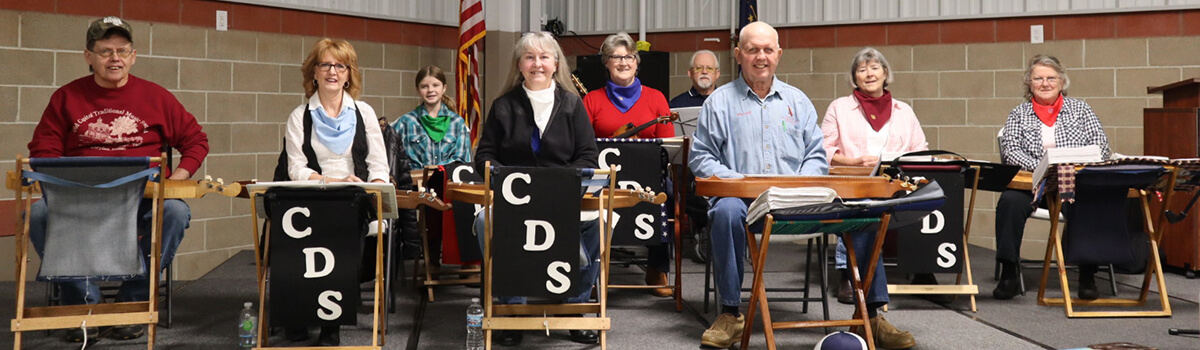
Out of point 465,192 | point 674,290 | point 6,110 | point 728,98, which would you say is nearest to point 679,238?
point 674,290

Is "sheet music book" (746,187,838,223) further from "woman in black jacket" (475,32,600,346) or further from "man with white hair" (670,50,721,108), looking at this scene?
"man with white hair" (670,50,721,108)

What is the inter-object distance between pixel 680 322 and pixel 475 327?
955 millimetres

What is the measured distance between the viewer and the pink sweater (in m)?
4.86

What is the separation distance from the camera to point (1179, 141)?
508 cm

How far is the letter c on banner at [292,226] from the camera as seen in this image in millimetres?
3146

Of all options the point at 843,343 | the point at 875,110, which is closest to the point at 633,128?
the point at 875,110

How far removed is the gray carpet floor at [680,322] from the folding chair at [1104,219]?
0.45ft

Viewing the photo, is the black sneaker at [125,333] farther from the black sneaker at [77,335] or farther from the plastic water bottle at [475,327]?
the plastic water bottle at [475,327]

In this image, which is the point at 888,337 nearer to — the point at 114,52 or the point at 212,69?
the point at 114,52

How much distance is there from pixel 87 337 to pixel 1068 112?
179 inches

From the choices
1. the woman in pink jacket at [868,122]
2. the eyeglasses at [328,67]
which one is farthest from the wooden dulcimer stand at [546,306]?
the woman in pink jacket at [868,122]

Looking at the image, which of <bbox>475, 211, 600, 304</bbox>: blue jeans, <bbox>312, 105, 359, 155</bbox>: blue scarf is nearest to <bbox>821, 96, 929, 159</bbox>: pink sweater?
<bbox>475, 211, 600, 304</bbox>: blue jeans

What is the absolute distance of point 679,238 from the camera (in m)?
4.19

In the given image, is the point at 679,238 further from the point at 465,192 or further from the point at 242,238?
the point at 242,238
